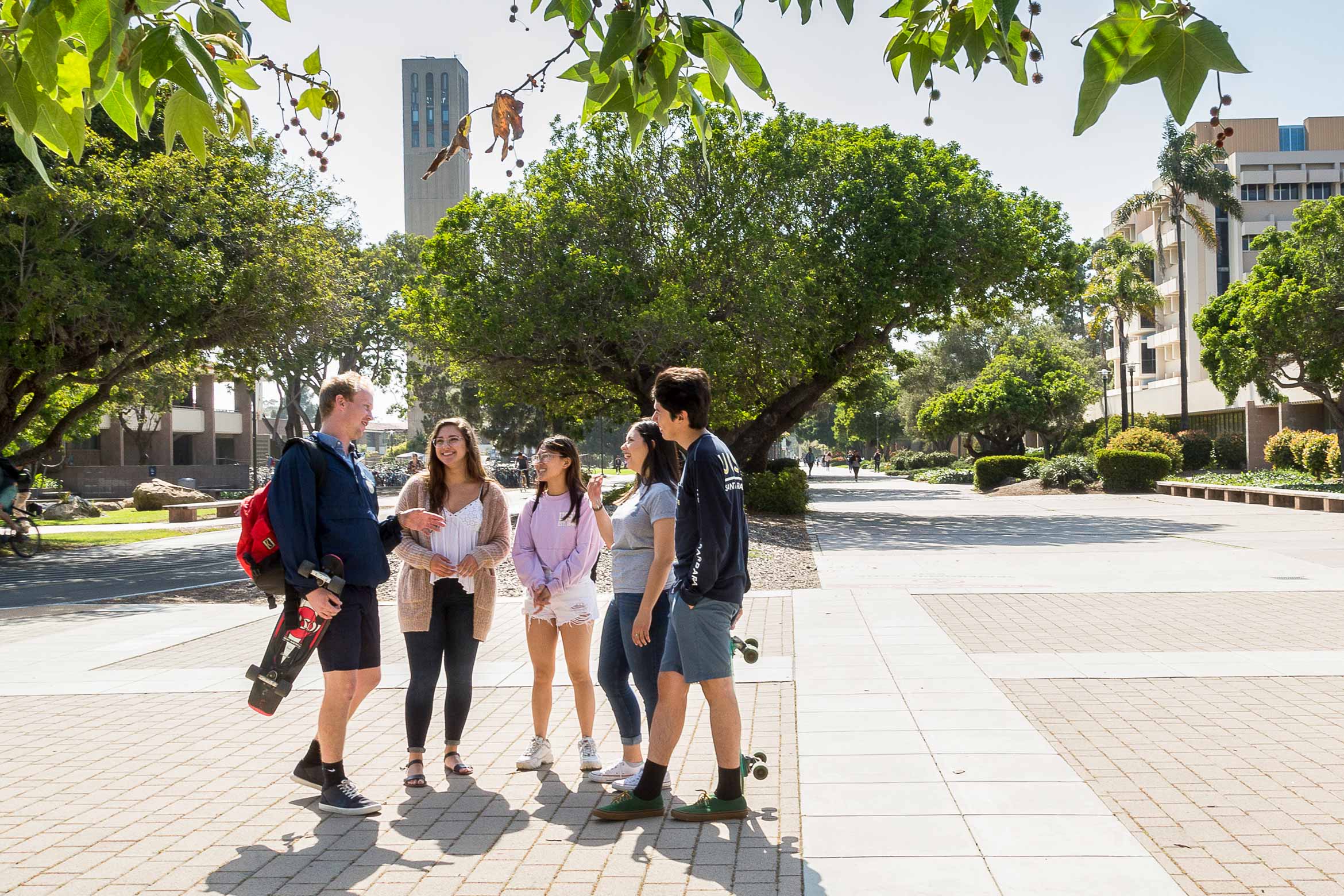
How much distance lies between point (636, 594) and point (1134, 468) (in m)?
35.5

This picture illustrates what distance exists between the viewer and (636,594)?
17.1 feet

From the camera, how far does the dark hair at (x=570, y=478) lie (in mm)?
5605

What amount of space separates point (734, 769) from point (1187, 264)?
68.9 m

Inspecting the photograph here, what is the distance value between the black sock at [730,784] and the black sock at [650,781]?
1.0 inches

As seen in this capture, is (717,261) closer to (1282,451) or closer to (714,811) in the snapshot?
(714,811)

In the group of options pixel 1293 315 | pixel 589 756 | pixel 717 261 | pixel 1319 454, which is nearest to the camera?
pixel 589 756

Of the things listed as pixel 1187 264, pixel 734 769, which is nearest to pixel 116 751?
pixel 734 769

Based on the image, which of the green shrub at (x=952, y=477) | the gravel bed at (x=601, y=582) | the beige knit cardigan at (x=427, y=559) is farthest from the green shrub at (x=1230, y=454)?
the beige knit cardigan at (x=427, y=559)

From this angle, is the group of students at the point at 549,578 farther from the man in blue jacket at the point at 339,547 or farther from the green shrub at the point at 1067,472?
the green shrub at the point at 1067,472

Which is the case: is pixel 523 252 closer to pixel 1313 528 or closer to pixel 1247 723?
pixel 1313 528

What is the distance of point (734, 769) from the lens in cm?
466

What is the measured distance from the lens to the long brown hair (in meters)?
5.45

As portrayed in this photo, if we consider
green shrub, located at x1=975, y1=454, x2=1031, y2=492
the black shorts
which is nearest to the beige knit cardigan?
the black shorts

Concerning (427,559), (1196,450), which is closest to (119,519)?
(427,559)
